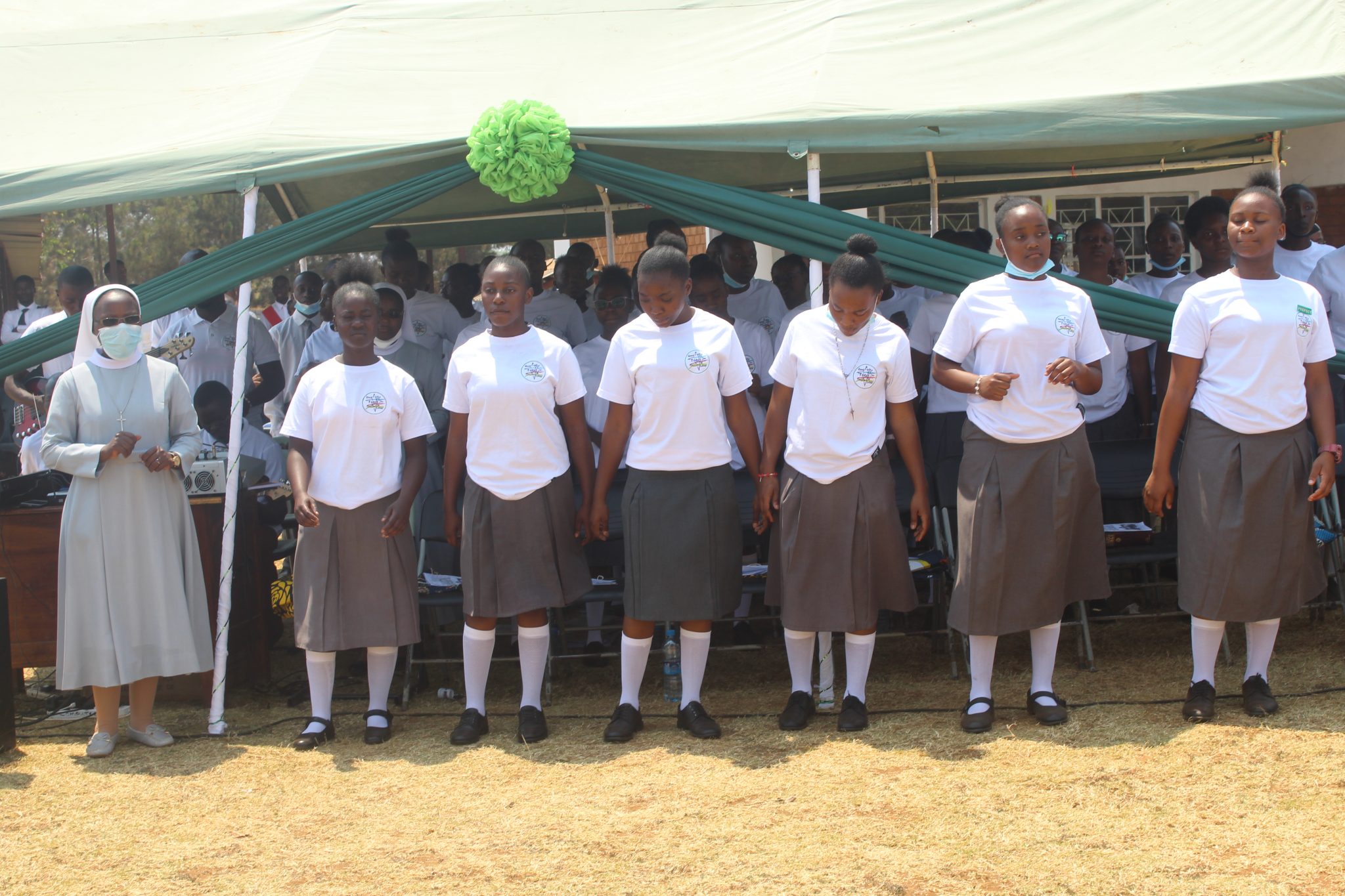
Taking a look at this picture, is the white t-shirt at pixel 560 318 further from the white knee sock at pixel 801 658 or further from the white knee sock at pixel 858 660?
the white knee sock at pixel 858 660

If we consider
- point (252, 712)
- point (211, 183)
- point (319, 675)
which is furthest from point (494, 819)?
point (211, 183)

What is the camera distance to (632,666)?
5.39 m

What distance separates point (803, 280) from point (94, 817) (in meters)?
4.90

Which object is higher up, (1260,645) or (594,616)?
(1260,645)

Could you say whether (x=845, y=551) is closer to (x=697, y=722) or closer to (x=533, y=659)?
(x=697, y=722)

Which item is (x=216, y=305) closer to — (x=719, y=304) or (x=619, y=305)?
(x=619, y=305)

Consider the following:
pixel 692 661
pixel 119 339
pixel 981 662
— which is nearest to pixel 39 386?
pixel 119 339

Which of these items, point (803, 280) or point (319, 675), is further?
point (803, 280)

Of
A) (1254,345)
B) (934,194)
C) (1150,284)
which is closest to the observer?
(1254,345)

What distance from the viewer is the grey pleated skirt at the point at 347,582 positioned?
5.37 metres

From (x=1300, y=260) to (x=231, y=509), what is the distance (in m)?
5.51

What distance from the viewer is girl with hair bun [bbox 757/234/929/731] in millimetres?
5078

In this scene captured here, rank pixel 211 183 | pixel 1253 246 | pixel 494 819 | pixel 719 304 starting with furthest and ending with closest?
pixel 719 304 < pixel 211 183 < pixel 1253 246 < pixel 494 819

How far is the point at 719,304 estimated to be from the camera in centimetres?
659
